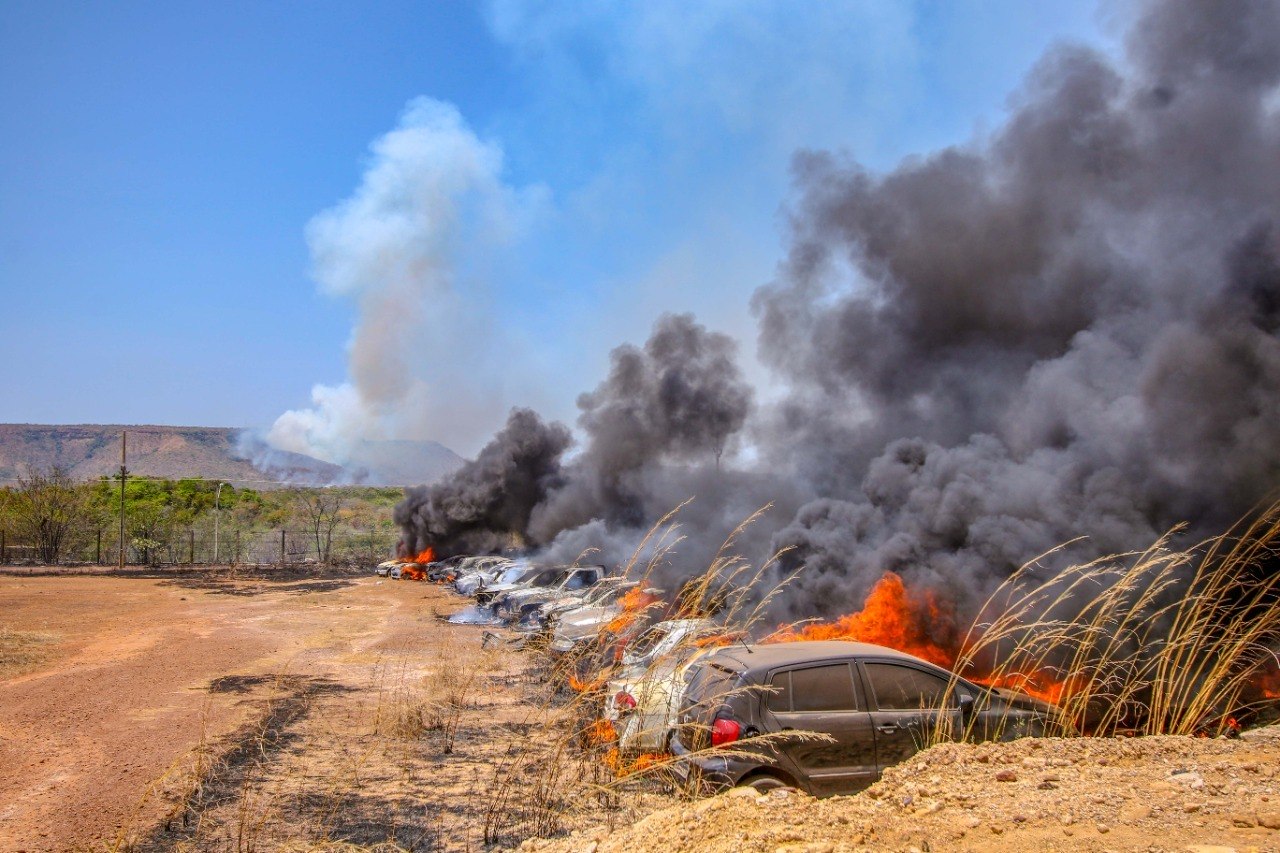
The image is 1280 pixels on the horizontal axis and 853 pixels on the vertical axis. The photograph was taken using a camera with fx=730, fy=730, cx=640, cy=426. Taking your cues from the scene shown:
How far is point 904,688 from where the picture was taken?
6074 millimetres

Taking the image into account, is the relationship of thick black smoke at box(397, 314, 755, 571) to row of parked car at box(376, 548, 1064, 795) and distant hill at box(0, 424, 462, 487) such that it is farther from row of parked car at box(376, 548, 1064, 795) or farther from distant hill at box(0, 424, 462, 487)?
distant hill at box(0, 424, 462, 487)

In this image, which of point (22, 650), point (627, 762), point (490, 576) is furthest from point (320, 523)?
point (627, 762)

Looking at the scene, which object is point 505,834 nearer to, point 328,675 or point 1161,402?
point 328,675

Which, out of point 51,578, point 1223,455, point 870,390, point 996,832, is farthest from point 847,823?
point 51,578

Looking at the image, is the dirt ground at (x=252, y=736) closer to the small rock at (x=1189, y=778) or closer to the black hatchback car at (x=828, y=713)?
the black hatchback car at (x=828, y=713)

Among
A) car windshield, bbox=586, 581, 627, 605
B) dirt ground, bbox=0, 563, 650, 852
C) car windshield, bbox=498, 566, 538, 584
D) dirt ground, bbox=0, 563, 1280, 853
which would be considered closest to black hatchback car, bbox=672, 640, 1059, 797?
dirt ground, bbox=0, 563, 1280, 853

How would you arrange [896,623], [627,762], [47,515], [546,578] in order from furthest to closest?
[47,515]
[546,578]
[896,623]
[627,762]

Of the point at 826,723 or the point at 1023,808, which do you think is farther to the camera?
the point at 826,723

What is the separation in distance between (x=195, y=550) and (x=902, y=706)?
4289cm

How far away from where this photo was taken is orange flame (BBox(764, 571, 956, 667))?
12.4 metres

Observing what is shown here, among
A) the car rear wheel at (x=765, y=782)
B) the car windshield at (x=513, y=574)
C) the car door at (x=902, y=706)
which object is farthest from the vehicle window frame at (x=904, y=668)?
the car windshield at (x=513, y=574)

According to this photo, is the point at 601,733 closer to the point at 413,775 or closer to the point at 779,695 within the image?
the point at 779,695

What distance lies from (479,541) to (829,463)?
26423 mm

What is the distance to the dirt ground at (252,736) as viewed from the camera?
5.73 meters
